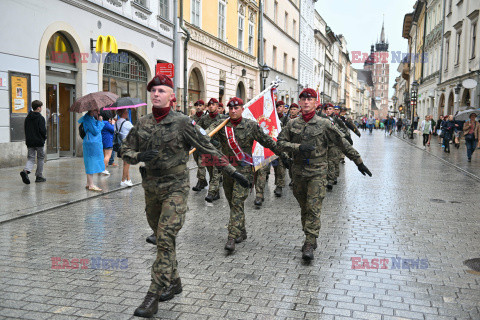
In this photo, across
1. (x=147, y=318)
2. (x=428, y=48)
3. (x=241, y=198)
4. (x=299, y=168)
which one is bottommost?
(x=147, y=318)

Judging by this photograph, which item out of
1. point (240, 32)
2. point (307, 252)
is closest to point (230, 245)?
point (307, 252)

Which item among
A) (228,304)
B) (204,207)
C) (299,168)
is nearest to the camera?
(228,304)

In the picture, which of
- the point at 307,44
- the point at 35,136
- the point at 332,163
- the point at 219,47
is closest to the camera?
the point at 35,136

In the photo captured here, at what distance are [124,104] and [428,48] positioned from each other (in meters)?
38.2

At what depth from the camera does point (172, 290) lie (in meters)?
4.17

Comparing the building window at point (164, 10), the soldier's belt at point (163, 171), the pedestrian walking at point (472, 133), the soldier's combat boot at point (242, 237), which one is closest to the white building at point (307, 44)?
the building window at point (164, 10)

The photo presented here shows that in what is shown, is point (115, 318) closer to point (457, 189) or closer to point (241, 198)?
point (241, 198)

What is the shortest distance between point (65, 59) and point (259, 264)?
11.6m

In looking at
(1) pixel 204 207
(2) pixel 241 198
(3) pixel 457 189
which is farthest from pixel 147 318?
(3) pixel 457 189

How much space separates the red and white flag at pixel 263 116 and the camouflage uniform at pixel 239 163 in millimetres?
1639

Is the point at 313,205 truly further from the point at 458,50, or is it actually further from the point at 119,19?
the point at 458,50

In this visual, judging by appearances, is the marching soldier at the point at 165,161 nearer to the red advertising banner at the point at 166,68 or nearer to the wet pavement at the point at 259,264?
the wet pavement at the point at 259,264

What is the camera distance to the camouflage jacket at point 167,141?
410 centimetres

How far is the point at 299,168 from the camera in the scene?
220 inches
